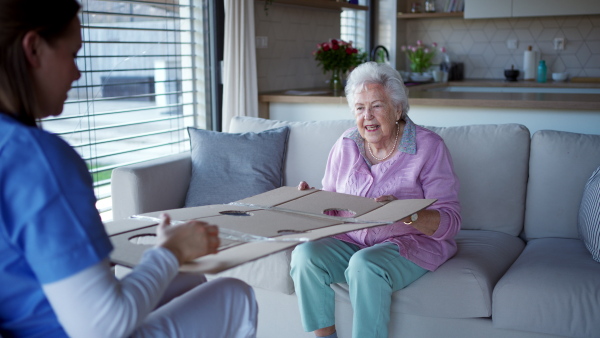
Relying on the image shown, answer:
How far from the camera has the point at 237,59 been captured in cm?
378

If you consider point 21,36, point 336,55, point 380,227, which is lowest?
point 380,227

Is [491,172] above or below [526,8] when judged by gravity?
below

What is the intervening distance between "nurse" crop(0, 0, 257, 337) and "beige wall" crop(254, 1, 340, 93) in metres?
3.18

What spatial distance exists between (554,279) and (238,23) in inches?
93.9

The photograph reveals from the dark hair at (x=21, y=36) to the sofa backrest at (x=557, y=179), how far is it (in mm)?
2038

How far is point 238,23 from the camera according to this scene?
375 centimetres

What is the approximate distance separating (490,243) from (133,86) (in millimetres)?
2033

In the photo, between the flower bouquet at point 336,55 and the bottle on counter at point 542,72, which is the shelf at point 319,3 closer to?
the flower bouquet at point 336,55

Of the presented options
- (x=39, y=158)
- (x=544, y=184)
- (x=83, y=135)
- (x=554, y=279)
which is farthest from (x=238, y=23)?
(x=39, y=158)

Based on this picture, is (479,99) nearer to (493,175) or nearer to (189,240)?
(493,175)

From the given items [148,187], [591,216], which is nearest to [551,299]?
[591,216]

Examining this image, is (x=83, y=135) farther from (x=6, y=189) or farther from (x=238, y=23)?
(x=6, y=189)

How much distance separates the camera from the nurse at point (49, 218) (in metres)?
0.99

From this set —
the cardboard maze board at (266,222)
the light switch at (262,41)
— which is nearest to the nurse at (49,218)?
the cardboard maze board at (266,222)
